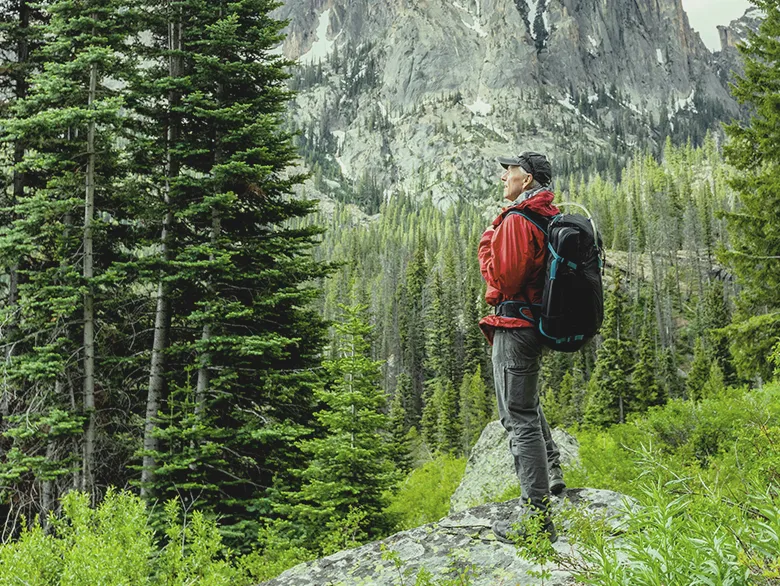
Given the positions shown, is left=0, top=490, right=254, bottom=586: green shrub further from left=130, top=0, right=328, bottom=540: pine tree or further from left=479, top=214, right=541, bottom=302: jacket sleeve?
left=130, top=0, right=328, bottom=540: pine tree

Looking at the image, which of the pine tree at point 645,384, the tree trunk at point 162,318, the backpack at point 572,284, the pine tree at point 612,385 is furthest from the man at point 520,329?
the pine tree at point 645,384

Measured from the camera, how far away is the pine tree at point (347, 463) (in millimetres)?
9555

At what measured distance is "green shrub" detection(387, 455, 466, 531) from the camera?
1271 centimetres

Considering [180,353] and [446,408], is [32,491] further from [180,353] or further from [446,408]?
[446,408]

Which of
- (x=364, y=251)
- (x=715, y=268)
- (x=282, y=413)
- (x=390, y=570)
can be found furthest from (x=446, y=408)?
(x=364, y=251)

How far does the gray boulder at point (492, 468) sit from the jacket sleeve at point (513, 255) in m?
6.03

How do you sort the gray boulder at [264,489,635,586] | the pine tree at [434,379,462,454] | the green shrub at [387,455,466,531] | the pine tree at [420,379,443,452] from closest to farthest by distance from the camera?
1. the gray boulder at [264,489,635,586]
2. the green shrub at [387,455,466,531]
3. the pine tree at [434,379,462,454]
4. the pine tree at [420,379,443,452]

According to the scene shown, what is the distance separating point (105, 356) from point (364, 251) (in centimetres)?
11490

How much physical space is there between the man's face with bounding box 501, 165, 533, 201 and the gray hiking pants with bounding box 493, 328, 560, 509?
3.71 feet

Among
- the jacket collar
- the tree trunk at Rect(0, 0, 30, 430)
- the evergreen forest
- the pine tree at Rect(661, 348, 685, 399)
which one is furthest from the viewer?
the pine tree at Rect(661, 348, 685, 399)

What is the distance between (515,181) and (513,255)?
766mm

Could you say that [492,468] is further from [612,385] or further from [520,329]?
[612,385]

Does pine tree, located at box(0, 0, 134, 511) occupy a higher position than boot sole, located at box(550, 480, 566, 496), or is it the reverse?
pine tree, located at box(0, 0, 134, 511)

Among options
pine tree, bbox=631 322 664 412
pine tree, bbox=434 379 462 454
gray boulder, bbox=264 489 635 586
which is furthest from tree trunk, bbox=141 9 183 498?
pine tree, bbox=434 379 462 454
